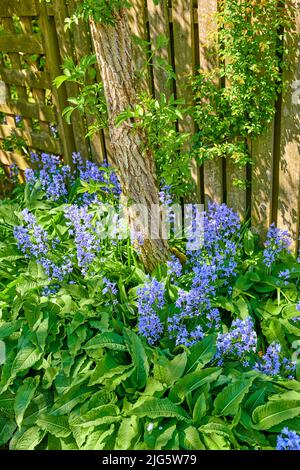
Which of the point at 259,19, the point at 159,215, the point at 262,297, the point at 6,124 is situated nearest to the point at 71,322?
the point at 159,215

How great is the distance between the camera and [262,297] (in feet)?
10.1

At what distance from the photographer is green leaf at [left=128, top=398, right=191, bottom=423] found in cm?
224

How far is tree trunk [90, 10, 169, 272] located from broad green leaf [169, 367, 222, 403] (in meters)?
1.05

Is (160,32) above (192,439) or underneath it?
above

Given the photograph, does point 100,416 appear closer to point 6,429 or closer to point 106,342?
point 106,342

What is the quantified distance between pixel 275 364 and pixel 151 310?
2.29 feet

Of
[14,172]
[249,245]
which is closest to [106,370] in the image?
[249,245]

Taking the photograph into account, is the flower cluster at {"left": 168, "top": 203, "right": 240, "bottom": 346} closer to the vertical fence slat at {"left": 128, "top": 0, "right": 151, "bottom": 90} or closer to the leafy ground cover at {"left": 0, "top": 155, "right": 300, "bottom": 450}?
the leafy ground cover at {"left": 0, "top": 155, "right": 300, "bottom": 450}

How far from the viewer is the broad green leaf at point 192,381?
2.38 metres

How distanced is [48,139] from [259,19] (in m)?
2.26

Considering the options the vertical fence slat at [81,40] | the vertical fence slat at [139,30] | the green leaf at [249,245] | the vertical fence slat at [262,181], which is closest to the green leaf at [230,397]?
the green leaf at [249,245]

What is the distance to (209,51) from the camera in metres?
3.20

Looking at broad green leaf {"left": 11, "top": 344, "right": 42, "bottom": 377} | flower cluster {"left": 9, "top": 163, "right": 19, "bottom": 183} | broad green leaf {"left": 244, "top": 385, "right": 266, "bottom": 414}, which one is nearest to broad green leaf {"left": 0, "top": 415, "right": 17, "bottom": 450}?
broad green leaf {"left": 11, "top": 344, "right": 42, "bottom": 377}

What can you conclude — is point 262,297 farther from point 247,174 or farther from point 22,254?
point 22,254
